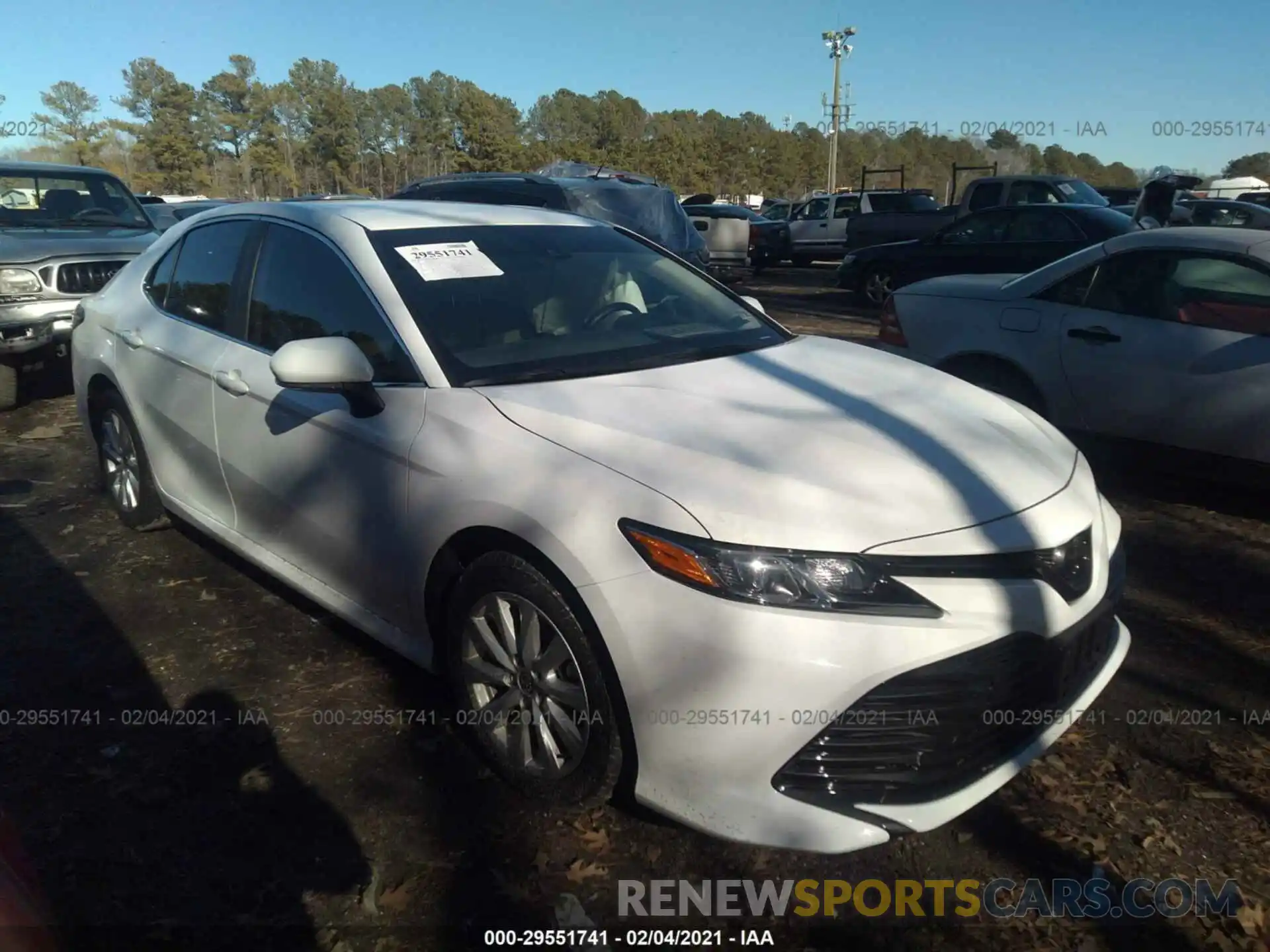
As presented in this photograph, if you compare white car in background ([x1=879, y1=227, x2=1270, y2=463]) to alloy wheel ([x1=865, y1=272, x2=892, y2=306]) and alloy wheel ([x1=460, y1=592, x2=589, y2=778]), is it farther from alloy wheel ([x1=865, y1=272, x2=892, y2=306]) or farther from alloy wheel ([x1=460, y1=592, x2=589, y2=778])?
alloy wheel ([x1=865, y1=272, x2=892, y2=306])

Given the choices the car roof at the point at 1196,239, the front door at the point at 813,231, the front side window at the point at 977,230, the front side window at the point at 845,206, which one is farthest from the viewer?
the front door at the point at 813,231

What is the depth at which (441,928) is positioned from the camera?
2.39 metres

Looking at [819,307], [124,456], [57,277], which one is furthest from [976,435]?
[819,307]

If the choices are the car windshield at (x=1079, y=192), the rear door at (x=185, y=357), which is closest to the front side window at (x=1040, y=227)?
the car windshield at (x=1079, y=192)

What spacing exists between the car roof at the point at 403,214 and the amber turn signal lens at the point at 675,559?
1752 mm

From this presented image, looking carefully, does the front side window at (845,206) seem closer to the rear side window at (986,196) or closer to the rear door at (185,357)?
the rear side window at (986,196)

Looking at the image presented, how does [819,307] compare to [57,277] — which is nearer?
[57,277]

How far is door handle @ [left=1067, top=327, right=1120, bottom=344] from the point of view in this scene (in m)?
5.21

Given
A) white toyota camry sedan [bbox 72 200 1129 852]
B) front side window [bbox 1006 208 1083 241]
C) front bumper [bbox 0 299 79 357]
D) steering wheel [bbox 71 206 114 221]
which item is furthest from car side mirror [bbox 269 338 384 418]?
front side window [bbox 1006 208 1083 241]

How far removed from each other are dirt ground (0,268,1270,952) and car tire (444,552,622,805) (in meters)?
0.16

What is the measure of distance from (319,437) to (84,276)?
6.01m

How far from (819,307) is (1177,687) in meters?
11.5

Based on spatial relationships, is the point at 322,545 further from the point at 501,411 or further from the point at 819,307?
the point at 819,307

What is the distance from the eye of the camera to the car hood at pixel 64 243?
764cm
